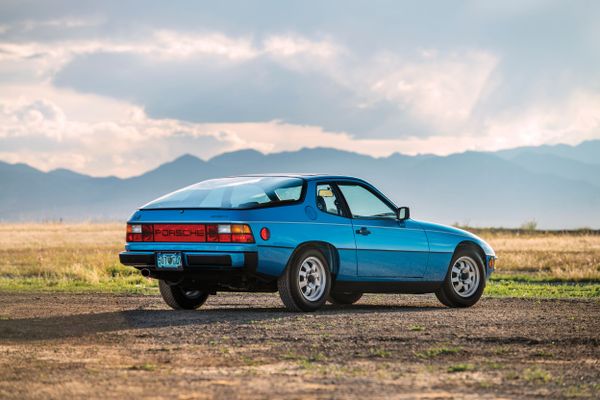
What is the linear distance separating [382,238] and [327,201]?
36.9 inches

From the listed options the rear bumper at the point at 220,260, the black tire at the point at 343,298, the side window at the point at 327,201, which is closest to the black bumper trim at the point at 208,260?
the rear bumper at the point at 220,260

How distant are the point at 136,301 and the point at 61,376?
8.28m

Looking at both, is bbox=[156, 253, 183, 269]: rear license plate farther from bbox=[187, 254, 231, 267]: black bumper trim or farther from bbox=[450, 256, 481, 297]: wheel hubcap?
bbox=[450, 256, 481, 297]: wheel hubcap

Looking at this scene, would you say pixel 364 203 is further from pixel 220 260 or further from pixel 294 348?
pixel 294 348

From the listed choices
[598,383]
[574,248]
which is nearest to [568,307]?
[598,383]

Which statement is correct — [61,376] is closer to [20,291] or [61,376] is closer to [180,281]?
[180,281]

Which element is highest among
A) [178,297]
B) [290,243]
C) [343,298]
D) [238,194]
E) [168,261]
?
[238,194]

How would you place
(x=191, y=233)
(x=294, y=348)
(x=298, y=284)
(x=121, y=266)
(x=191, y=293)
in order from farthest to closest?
(x=121, y=266), (x=191, y=293), (x=298, y=284), (x=191, y=233), (x=294, y=348)

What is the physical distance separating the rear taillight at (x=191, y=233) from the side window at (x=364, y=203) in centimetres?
199

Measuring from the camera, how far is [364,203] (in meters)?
15.6

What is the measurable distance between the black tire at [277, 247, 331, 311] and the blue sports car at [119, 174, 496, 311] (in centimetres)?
1

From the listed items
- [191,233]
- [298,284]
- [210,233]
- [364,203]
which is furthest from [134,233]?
[364,203]

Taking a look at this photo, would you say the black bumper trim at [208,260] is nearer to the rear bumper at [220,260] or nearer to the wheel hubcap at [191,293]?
the rear bumper at [220,260]

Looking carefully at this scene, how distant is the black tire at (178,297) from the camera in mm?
15656
